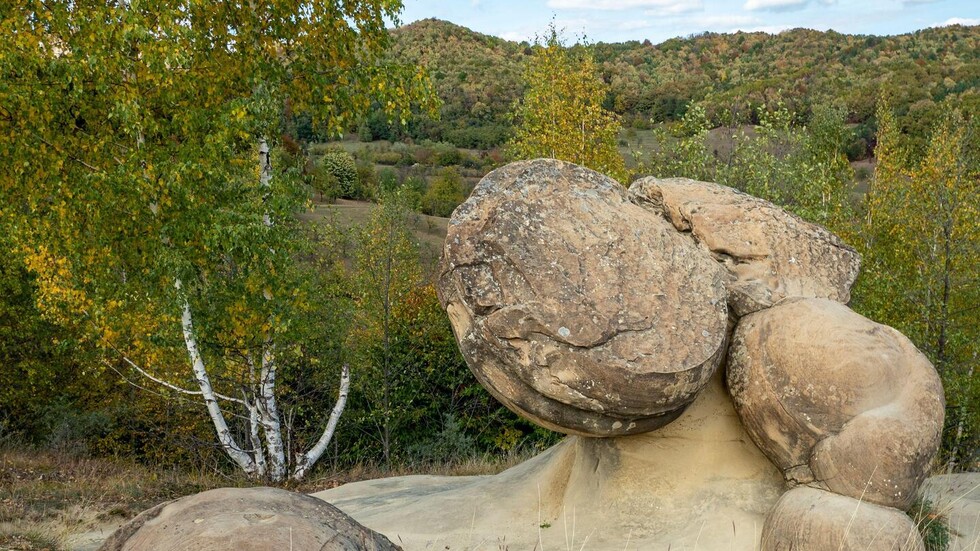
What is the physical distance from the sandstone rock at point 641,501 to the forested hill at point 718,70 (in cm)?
4205

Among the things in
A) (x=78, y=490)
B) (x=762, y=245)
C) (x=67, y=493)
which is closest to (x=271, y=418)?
(x=78, y=490)

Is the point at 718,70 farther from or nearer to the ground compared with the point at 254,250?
farther from the ground

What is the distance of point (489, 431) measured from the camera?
71.4 feet

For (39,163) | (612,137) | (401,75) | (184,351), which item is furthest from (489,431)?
(39,163)

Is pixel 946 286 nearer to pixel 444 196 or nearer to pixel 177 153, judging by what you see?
pixel 177 153

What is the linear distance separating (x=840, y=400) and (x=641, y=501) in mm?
2031

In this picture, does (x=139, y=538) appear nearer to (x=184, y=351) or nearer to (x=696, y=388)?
(x=696, y=388)

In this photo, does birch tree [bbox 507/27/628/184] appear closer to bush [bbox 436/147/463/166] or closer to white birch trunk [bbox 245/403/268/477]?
white birch trunk [bbox 245/403/268/477]

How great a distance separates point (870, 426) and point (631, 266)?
2267 millimetres

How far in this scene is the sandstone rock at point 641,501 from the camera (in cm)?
737

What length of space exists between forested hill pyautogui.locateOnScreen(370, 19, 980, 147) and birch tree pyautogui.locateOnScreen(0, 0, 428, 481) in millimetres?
37866

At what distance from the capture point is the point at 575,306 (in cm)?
668

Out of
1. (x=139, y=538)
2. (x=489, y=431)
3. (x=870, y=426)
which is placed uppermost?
(x=139, y=538)

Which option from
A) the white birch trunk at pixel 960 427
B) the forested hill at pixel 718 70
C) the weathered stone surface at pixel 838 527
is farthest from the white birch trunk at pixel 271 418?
the forested hill at pixel 718 70
